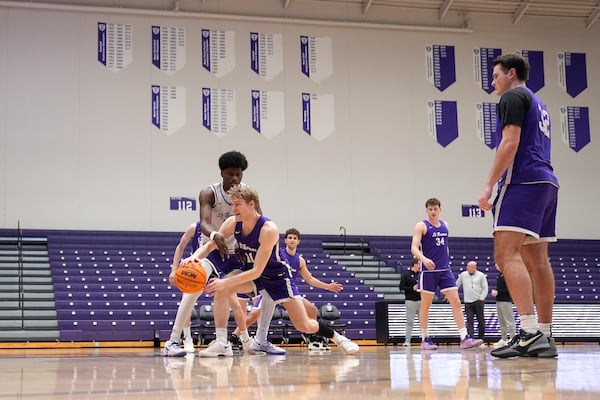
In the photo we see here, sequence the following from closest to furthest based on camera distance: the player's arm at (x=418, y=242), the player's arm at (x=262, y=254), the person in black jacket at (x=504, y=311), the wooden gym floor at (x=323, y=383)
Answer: the wooden gym floor at (x=323, y=383) → the player's arm at (x=262, y=254) → the player's arm at (x=418, y=242) → the person in black jacket at (x=504, y=311)

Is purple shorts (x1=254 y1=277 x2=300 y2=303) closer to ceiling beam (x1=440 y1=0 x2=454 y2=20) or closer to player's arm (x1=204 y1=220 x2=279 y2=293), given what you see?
player's arm (x1=204 y1=220 x2=279 y2=293)

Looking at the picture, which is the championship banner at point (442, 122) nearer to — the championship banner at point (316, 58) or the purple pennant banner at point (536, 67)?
the purple pennant banner at point (536, 67)

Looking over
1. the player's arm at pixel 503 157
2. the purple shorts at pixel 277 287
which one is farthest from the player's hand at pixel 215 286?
the player's arm at pixel 503 157

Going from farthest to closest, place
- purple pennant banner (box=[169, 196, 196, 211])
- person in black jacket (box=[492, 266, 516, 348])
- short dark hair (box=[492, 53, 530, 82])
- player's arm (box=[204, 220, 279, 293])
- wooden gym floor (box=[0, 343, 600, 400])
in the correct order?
1. purple pennant banner (box=[169, 196, 196, 211])
2. person in black jacket (box=[492, 266, 516, 348])
3. player's arm (box=[204, 220, 279, 293])
4. short dark hair (box=[492, 53, 530, 82])
5. wooden gym floor (box=[0, 343, 600, 400])

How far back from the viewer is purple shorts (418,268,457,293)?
9844 mm

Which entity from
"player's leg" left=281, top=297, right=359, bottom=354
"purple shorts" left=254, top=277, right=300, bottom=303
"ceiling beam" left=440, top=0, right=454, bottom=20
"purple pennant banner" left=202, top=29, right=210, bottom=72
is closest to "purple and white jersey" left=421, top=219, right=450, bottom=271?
"player's leg" left=281, top=297, right=359, bottom=354

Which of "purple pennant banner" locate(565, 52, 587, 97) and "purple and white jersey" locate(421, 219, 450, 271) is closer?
"purple and white jersey" locate(421, 219, 450, 271)

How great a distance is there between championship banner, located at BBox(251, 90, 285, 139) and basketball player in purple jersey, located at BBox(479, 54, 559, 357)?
14.3 metres

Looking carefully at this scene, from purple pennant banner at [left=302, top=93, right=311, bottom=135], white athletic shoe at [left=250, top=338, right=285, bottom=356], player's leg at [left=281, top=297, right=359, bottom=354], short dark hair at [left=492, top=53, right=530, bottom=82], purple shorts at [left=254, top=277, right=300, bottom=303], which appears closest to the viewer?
short dark hair at [left=492, top=53, right=530, bottom=82]

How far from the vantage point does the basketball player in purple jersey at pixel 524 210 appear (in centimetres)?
492

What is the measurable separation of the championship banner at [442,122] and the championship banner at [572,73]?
3.32 meters

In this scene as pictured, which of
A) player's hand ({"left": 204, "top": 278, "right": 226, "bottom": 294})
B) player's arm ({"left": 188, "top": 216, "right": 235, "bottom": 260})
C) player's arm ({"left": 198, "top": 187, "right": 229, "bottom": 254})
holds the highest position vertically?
player's arm ({"left": 198, "top": 187, "right": 229, "bottom": 254})

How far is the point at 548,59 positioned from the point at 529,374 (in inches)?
753

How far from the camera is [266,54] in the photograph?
1962 cm
